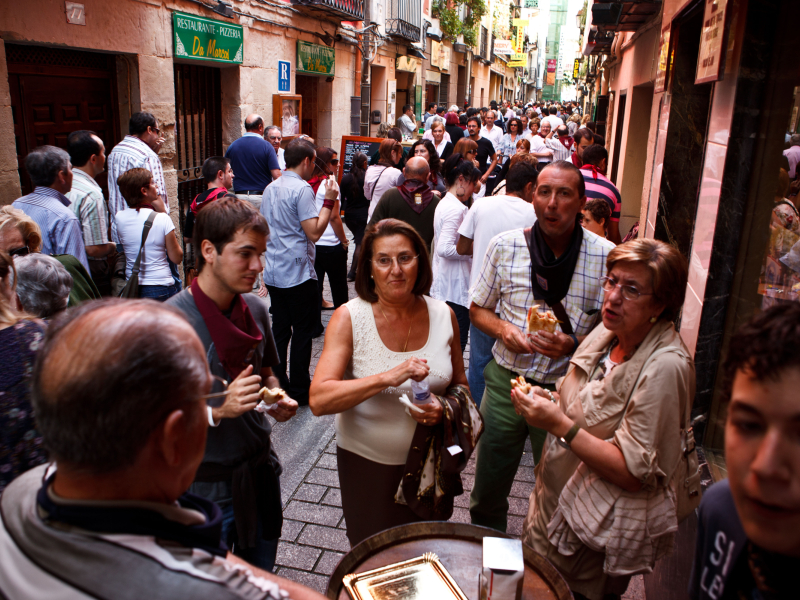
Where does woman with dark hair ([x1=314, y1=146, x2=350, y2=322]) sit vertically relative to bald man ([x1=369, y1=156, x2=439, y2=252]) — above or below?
below

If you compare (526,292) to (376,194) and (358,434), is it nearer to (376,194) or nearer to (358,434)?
(358,434)

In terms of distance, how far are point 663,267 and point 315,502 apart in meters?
2.45

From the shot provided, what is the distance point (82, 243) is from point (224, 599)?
150 inches

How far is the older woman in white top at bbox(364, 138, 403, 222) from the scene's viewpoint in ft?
22.6

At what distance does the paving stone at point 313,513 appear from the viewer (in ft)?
11.2

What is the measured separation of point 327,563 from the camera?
3.07 meters

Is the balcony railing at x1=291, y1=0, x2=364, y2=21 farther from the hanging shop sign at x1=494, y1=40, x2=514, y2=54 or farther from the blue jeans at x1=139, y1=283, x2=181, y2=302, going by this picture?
the hanging shop sign at x1=494, y1=40, x2=514, y2=54

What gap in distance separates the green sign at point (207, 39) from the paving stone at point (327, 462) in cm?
641

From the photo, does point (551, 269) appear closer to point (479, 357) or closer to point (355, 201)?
point (479, 357)

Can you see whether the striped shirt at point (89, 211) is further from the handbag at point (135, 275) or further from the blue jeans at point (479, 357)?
the blue jeans at point (479, 357)

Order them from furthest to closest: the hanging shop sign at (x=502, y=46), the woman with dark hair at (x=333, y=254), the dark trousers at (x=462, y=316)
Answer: the hanging shop sign at (x=502, y=46) → the woman with dark hair at (x=333, y=254) → the dark trousers at (x=462, y=316)

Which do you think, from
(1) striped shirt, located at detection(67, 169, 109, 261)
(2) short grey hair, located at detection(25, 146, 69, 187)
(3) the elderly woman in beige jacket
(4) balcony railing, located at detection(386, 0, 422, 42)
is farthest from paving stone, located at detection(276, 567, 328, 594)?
(4) balcony railing, located at detection(386, 0, 422, 42)

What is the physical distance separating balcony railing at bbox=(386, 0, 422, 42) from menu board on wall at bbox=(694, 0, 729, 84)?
15.1 meters

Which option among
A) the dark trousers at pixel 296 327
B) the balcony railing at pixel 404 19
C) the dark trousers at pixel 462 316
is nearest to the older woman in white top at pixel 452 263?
the dark trousers at pixel 462 316
